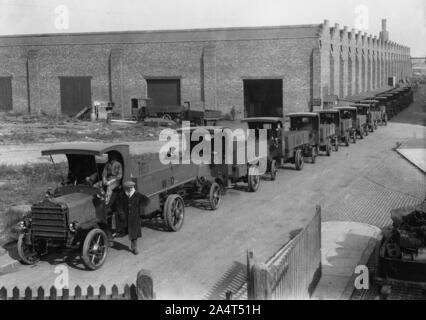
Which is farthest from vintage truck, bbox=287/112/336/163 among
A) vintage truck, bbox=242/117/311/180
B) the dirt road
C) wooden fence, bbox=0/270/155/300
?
wooden fence, bbox=0/270/155/300

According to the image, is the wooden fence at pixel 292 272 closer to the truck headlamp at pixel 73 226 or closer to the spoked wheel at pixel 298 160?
the truck headlamp at pixel 73 226

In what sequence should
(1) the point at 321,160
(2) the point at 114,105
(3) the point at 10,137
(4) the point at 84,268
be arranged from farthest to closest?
(2) the point at 114,105 < (3) the point at 10,137 < (1) the point at 321,160 < (4) the point at 84,268

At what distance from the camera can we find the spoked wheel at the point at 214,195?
558 inches

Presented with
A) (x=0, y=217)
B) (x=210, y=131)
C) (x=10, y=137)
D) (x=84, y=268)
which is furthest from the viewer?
(x=10, y=137)

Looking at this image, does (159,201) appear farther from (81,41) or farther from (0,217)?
(81,41)

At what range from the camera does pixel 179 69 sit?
41094 millimetres

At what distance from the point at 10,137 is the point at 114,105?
13737 millimetres

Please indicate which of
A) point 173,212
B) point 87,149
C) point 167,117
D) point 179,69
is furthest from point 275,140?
point 179,69

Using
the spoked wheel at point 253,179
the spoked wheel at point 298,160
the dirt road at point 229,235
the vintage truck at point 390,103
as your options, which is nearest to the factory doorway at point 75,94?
the vintage truck at point 390,103

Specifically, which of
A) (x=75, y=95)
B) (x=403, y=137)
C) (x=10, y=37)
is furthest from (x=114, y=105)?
(x=403, y=137)

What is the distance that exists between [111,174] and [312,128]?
13545mm

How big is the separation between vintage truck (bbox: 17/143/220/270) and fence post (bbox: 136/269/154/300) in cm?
406

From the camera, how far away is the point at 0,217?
13.0 meters

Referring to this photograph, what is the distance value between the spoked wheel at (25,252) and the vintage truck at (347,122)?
19.2m
